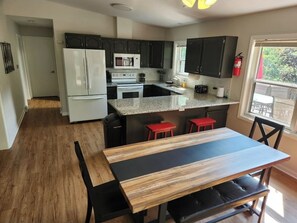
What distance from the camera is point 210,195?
5.49ft

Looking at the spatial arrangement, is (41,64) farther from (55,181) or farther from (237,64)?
(237,64)

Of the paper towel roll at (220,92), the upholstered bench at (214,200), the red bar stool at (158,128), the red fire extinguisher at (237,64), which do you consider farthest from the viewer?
the paper towel roll at (220,92)

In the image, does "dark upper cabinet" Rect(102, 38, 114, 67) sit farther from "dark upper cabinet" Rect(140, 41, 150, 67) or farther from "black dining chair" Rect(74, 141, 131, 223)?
"black dining chair" Rect(74, 141, 131, 223)

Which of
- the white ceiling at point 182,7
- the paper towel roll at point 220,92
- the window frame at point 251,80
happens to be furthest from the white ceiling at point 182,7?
the paper towel roll at point 220,92

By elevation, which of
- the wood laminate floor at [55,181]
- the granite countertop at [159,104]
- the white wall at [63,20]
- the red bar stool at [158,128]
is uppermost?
the white wall at [63,20]

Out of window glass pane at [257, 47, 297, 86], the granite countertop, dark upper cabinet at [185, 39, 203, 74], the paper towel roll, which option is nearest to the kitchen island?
the granite countertop

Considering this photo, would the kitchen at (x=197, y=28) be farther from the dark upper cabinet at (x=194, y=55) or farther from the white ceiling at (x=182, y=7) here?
the dark upper cabinet at (x=194, y=55)

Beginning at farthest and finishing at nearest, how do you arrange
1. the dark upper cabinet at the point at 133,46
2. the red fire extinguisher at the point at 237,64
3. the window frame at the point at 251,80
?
1. the dark upper cabinet at the point at 133,46
2. the red fire extinguisher at the point at 237,64
3. the window frame at the point at 251,80

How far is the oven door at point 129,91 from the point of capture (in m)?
4.94

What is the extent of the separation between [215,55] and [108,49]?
2719 millimetres

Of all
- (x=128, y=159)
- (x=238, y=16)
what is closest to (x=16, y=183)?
(x=128, y=159)

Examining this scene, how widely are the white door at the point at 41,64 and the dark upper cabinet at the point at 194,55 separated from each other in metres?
5.05

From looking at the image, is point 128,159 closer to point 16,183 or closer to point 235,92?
point 16,183

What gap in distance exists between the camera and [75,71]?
13.9 ft
